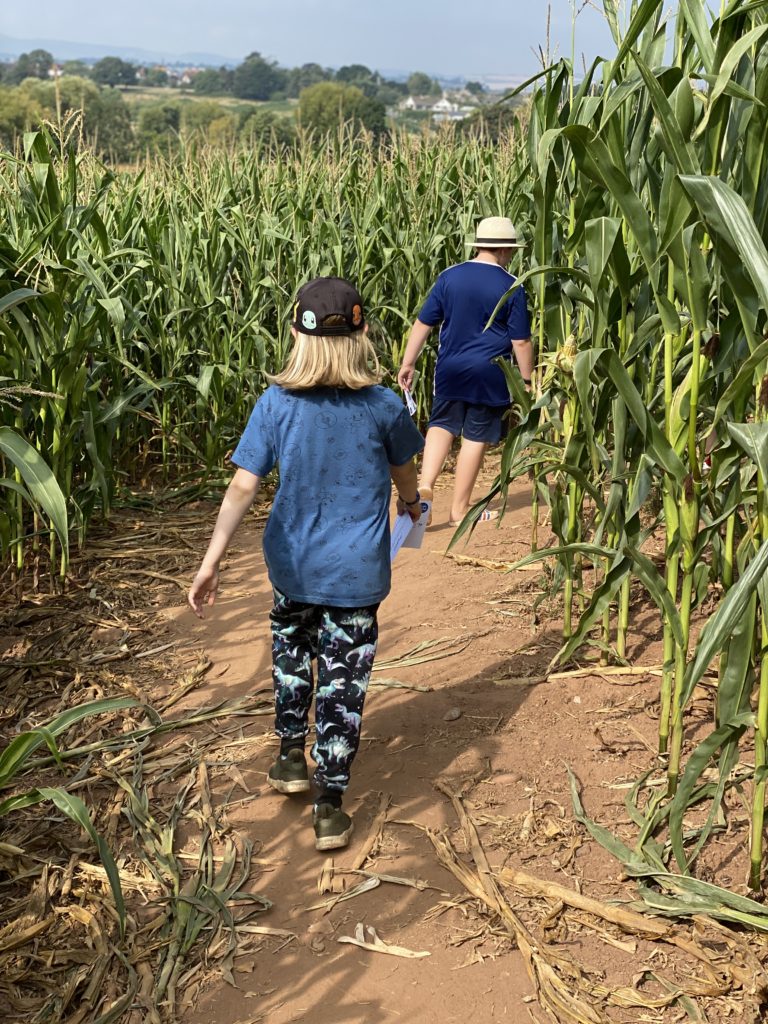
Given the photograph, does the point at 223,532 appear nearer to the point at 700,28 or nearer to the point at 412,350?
the point at 700,28

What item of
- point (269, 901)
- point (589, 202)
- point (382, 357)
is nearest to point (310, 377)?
point (589, 202)

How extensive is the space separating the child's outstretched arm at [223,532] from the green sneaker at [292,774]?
1.87ft

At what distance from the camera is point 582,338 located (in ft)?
12.6

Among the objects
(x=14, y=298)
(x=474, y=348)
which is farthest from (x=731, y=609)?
(x=474, y=348)

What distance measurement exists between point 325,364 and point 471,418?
2794 millimetres

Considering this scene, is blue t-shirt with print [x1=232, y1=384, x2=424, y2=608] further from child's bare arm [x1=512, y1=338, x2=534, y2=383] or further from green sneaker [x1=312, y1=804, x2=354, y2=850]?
child's bare arm [x1=512, y1=338, x2=534, y2=383]

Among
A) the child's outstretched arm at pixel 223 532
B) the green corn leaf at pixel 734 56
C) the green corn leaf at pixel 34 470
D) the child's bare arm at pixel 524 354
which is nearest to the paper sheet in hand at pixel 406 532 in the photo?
the child's outstretched arm at pixel 223 532

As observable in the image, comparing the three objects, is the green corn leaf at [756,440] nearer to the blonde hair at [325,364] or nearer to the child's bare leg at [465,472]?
the blonde hair at [325,364]

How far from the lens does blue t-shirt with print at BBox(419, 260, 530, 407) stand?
5.30 metres

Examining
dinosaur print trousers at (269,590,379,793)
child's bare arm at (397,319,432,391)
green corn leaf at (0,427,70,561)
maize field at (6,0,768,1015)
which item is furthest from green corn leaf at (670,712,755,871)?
child's bare arm at (397,319,432,391)

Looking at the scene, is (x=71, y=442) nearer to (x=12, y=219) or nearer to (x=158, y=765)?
(x=12, y=219)

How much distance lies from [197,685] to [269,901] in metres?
1.33

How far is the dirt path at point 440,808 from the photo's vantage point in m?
2.43

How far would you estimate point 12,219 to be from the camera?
491cm
